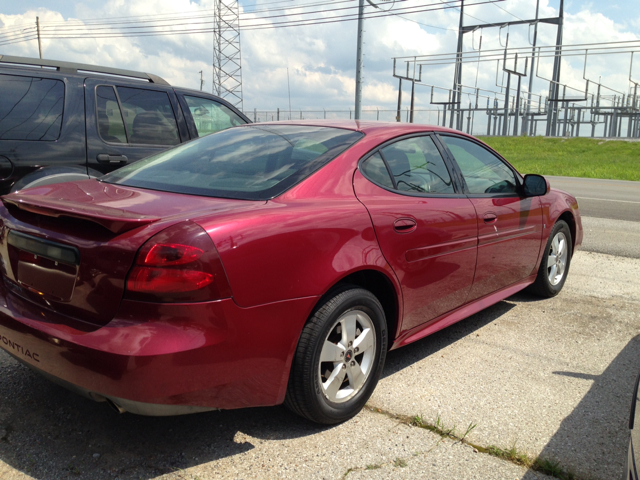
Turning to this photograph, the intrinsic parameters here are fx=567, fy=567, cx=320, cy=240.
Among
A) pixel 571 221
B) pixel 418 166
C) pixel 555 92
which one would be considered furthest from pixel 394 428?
pixel 555 92

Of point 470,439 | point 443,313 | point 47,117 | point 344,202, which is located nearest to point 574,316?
point 443,313

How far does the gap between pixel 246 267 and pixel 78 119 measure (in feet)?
11.9

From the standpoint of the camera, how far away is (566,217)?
513cm

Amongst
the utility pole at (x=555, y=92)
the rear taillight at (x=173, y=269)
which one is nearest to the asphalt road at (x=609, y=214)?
the rear taillight at (x=173, y=269)

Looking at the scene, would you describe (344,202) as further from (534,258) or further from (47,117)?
(47,117)

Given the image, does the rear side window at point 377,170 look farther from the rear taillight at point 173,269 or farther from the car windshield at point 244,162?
the rear taillight at point 173,269

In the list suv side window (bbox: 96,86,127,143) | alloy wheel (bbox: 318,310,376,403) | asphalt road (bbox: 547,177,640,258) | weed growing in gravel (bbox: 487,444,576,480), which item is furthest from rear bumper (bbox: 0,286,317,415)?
asphalt road (bbox: 547,177,640,258)

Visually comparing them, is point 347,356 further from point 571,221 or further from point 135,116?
point 135,116

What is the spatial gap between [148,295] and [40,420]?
3.81 feet

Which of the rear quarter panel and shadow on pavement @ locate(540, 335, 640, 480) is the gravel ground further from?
the rear quarter panel

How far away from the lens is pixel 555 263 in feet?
16.4

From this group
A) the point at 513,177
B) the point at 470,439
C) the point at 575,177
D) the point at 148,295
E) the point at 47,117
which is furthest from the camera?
the point at 575,177

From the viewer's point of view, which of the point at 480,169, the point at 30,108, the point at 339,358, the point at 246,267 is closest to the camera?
the point at 246,267

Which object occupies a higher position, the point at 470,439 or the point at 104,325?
the point at 104,325
